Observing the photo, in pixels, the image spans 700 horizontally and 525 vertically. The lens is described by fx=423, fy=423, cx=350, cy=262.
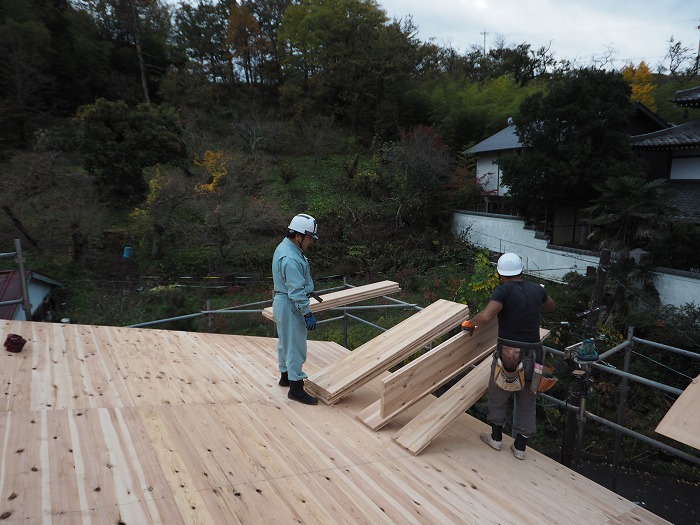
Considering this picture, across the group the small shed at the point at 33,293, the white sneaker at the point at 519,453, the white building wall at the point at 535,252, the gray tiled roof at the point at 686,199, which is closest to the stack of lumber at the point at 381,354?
the white sneaker at the point at 519,453

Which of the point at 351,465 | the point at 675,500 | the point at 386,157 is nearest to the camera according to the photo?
the point at 351,465

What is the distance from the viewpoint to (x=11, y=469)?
227 centimetres

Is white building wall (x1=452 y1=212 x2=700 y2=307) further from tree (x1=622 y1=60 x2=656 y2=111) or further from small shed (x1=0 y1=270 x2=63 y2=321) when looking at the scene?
small shed (x1=0 y1=270 x2=63 y2=321)

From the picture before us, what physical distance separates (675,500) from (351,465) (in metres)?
6.89

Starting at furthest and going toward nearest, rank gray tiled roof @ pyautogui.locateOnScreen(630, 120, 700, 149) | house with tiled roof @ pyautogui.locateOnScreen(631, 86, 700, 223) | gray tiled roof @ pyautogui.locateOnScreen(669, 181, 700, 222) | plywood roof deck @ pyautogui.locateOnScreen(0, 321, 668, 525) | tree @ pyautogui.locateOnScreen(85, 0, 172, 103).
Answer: tree @ pyautogui.locateOnScreen(85, 0, 172, 103) < gray tiled roof @ pyautogui.locateOnScreen(630, 120, 700, 149) < house with tiled roof @ pyautogui.locateOnScreen(631, 86, 700, 223) < gray tiled roof @ pyautogui.locateOnScreen(669, 181, 700, 222) < plywood roof deck @ pyautogui.locateOnScreen(0, 321, 668, 525)

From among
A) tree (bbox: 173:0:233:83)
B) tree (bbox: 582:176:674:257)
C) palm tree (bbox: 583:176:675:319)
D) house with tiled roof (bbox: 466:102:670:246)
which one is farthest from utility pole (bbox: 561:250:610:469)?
tree (bbox: 173:0:233:83)

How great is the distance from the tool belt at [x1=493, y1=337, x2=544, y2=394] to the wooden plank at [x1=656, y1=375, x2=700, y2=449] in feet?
2.52

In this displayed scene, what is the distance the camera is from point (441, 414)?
3.24 meters

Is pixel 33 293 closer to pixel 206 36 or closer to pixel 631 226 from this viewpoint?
pixel 631 226

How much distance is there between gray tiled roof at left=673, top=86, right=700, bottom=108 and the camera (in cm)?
1084

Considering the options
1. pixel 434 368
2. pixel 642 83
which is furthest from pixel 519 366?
pixel 642 83

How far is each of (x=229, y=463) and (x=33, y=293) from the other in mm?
10288

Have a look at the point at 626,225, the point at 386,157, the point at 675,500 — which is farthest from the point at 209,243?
the point at 675,500

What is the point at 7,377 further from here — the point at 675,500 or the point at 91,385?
the point at 675,500
